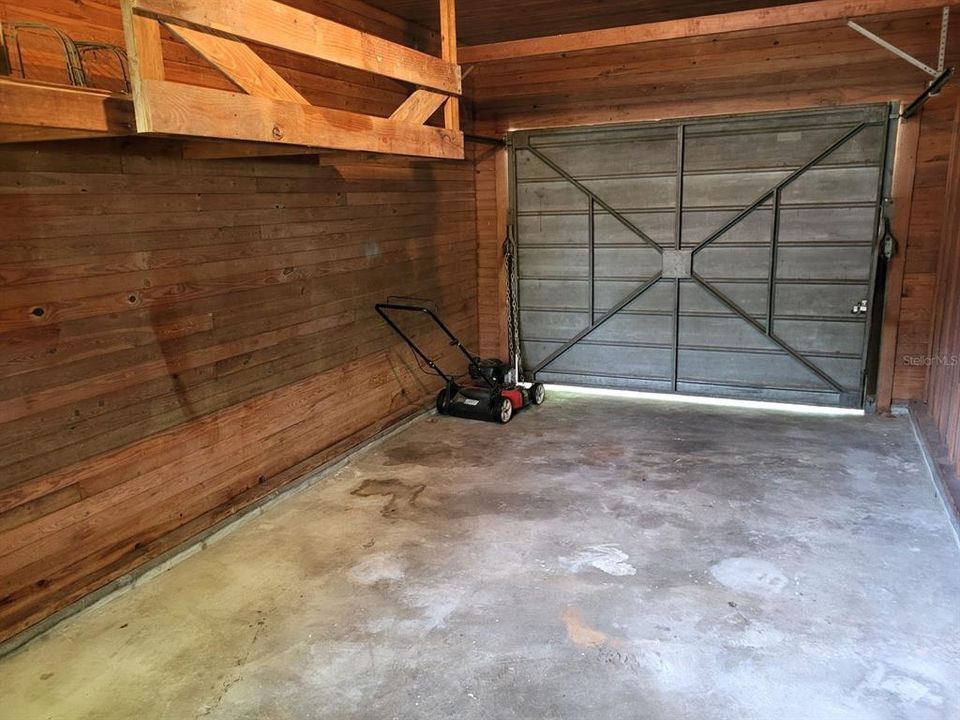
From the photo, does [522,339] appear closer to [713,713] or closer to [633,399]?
[633,399]

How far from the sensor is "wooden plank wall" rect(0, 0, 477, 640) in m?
2.63

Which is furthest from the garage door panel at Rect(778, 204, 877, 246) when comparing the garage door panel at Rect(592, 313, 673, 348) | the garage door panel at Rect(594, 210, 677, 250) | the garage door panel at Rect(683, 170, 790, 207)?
the garage door panel at Rect(592, 313, 673, 348)

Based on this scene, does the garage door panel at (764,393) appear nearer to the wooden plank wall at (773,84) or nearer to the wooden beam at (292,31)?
the wooden plank wall at (773,84)

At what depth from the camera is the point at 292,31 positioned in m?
2.43

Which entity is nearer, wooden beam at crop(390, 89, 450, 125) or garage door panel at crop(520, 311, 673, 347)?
wooden beam at crop(390, 89, 450, 125)

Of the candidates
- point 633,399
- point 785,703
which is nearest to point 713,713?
point 785,703

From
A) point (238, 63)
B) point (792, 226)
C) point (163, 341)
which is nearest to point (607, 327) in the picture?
point (792, 226)

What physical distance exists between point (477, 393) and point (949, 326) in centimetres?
321

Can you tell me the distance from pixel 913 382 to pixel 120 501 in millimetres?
5296

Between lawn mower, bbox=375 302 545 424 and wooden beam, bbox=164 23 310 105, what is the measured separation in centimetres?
237

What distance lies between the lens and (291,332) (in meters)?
4.01

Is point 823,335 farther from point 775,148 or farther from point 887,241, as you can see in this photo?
point 775,148

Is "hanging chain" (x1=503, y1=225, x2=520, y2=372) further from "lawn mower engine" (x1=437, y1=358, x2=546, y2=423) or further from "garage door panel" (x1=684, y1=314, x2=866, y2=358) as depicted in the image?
"garage door panel" (x1=684, y1=314, x2=866, y2=358)

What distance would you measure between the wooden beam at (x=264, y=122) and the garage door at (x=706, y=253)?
279 centimetres
